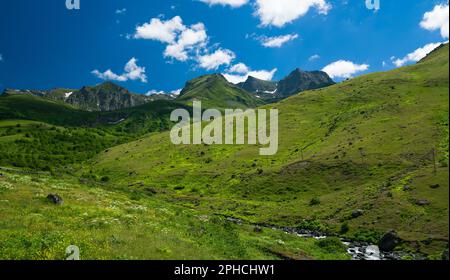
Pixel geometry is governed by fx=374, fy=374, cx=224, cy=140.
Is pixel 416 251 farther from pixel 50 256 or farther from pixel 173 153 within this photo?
pixel 173 153

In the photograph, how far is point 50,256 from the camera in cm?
2241

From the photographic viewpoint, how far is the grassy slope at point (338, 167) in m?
59.3

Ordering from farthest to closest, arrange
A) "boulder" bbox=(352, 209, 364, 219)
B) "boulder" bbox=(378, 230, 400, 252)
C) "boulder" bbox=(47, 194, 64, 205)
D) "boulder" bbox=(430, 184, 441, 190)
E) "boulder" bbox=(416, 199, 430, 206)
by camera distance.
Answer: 1. "boulder" bbox=(352, 209, 364, 219)
2. "boulder" bbox=(430, 184, 441, 190)
3. "boulder" bbox=(416, 199, 430, 206)
4. "boulder" bbox=(378, 230, 400, 252)
5. "boulder" bbox=(47, 194, 64, 205)

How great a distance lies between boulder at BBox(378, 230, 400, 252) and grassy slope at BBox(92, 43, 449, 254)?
5.43 ft

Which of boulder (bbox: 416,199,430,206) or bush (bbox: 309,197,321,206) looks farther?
bush (bbox: 309,197,321,206)

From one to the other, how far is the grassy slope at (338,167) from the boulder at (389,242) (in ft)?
5.43

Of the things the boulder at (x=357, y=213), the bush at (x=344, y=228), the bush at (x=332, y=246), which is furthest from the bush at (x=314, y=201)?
the bush at (x=332, y=246)

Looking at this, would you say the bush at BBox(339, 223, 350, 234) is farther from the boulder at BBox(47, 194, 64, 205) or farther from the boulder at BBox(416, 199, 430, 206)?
the boulder at BBox(47, 194, 64, 205)

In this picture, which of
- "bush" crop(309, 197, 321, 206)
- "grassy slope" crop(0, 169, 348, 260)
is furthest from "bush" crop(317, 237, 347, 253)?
"bush" crop(309, 197, 321, 206)

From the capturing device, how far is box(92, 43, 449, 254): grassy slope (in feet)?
194

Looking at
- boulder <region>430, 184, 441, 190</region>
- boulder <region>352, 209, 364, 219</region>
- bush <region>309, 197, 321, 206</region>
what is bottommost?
boulder <region>352, 209, 364, 219</region>

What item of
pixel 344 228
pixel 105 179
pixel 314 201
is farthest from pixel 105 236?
pixel 105 179

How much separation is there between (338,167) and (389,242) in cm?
4621
